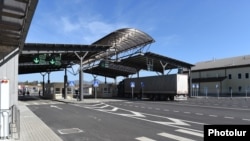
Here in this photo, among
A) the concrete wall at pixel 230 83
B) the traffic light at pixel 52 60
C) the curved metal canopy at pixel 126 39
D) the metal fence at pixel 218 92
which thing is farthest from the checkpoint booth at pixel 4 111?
the concrete wall at pixel 230 83

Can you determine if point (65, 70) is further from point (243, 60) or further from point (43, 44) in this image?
point (243, 60)

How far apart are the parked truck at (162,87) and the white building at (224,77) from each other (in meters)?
17.5

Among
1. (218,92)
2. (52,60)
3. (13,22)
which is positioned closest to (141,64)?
(218,92)

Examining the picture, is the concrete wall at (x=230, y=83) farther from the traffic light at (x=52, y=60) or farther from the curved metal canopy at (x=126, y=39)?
the traffic light at (x=52, y=60)

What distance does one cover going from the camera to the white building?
73312mm

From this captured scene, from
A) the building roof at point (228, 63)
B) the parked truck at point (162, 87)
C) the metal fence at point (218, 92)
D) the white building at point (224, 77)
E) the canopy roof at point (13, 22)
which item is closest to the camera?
the canopy roof at point (13, 22)

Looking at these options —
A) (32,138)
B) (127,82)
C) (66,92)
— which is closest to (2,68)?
(32,138)

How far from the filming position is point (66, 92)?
58250 millimetres

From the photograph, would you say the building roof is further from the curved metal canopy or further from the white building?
the curved metal canopy

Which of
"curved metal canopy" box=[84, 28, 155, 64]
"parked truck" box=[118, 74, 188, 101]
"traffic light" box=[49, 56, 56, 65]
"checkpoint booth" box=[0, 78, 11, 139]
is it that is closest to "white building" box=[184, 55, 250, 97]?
"parked truck" box=[118, 74, 188, 101]

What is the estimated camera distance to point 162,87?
4891cm

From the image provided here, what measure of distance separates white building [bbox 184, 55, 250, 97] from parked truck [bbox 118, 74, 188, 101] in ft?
57.4

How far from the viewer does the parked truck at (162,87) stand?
151 feet

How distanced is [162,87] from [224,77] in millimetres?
33950
